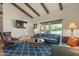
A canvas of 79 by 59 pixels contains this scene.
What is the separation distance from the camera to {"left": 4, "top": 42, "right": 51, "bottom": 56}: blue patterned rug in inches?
95.3

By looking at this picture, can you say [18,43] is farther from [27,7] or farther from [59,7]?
[59,7]

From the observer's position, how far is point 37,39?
249cm

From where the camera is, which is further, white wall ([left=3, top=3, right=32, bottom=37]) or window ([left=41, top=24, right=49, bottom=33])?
window ([left=41, top=24, right=49, bottom=33])

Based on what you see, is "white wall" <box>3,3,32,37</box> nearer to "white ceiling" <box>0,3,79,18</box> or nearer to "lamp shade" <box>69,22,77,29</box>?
"white ceiling" <box>0,3,79,18</box>

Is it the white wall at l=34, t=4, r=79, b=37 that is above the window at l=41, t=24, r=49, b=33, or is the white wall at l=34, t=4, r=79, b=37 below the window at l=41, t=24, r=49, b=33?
above

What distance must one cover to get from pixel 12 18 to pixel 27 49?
66 centimetres

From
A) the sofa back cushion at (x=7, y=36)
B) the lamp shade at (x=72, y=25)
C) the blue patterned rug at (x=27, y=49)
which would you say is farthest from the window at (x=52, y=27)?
the sofa back cushion at (x=7, y=36)

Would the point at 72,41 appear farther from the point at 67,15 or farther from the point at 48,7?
the point at 48,7

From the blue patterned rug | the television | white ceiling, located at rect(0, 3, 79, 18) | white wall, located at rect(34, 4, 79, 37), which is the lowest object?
the blue patterned rug

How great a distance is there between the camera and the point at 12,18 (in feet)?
7.83

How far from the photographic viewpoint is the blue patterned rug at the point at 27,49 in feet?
7.95

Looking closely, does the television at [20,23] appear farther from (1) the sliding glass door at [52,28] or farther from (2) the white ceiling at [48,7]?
(1) the sliding glass door at [52,28]

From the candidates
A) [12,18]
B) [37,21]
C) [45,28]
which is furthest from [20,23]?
[45,28]

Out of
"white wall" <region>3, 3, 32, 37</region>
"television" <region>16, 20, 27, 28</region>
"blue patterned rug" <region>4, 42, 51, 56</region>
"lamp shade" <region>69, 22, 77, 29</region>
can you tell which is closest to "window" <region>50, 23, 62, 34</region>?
"lamp shade" <region>69, 22, 77, 29</region>
